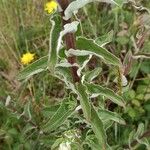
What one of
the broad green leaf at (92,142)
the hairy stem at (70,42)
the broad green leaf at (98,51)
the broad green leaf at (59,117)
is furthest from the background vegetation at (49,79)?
the broad green leaf at (98,51)

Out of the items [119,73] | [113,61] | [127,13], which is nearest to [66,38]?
[113,61]

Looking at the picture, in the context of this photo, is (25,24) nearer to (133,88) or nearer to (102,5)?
(102,5)

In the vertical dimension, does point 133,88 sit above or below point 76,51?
below

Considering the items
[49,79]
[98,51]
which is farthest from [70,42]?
[49,79]

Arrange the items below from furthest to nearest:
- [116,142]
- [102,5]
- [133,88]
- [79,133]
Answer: [102,5] → [133,88] → [116,142] → [79,133]

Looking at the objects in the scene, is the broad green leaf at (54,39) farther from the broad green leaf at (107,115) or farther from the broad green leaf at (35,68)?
the broad green leaf at (107,115)
